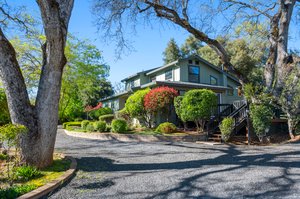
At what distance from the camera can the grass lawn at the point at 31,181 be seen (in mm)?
3681

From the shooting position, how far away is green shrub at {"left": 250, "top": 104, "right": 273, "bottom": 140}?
10828mm

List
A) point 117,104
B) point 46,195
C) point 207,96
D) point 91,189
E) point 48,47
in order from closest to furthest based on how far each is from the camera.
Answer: point 46,195, point 91,189, point 48,47, point 207,96, point 117,104

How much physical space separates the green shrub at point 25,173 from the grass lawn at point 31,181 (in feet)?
0.34

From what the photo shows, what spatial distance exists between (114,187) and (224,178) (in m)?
2.31

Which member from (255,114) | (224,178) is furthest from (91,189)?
(255,114)

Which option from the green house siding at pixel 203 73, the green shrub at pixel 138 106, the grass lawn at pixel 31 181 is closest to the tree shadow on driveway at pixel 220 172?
the grass lawn at pixel 31 181

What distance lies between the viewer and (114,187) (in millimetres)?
4355

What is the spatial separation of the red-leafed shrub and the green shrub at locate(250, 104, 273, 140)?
4698 mm

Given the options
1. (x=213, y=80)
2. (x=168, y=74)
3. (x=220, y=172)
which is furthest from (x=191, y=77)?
(x=220, y=172)

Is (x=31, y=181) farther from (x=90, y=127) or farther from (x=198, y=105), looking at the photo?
(x=90, y=127)

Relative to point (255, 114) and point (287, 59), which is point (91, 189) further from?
point (287, 59)

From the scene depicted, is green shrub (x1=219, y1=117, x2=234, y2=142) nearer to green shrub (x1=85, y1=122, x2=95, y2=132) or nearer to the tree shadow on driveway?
the tree shadow on driveway

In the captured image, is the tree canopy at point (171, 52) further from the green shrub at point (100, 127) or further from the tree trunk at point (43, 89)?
the tree trunk at point (43, 89)

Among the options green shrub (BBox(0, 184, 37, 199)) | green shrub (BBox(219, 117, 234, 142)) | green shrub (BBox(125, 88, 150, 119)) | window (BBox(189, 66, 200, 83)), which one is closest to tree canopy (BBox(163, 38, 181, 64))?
window (BBox(189, 66, 200, 83))
